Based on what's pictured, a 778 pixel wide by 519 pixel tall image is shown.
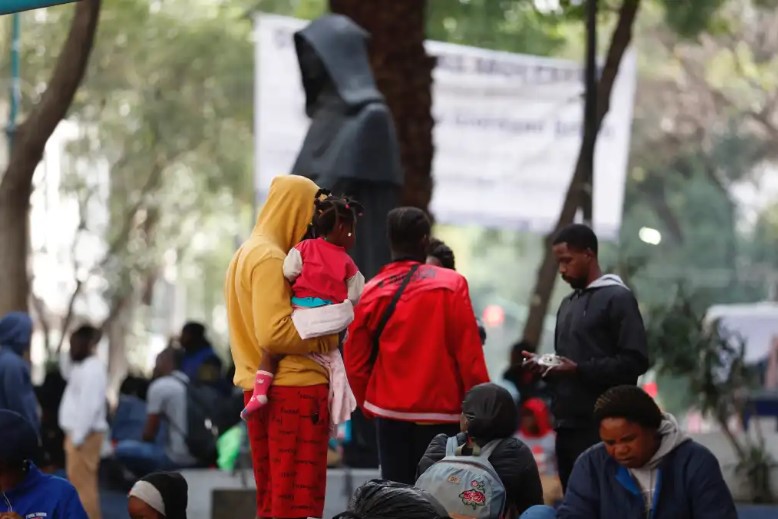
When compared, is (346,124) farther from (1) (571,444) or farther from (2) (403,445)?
(1) (571,444)

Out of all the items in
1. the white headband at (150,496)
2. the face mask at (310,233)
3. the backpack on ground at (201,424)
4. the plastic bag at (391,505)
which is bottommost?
the backpack on ground at (201,424)

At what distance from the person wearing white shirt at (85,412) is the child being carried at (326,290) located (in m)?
6.58

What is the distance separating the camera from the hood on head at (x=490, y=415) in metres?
7.53

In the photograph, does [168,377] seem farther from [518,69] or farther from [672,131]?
[672,131]

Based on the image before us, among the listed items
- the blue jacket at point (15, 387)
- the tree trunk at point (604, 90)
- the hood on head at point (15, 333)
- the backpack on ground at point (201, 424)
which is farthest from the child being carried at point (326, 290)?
the tree trunk at point (604, 90)

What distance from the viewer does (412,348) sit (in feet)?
29.0

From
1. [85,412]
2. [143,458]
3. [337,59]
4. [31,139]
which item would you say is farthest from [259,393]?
[31,139]

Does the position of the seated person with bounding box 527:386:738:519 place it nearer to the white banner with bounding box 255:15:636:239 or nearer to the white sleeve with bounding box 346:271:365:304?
the white sleeve with bounding box 346:271:365:304

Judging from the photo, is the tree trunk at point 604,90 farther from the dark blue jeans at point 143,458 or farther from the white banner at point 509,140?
the dark blue jeans at point 143,458

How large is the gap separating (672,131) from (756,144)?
3792 mm

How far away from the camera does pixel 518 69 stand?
21.0 m

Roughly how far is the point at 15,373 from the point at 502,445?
217 inches

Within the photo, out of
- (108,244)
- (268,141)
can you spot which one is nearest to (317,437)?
(268,141)

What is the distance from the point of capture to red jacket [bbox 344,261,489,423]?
8.80 m
